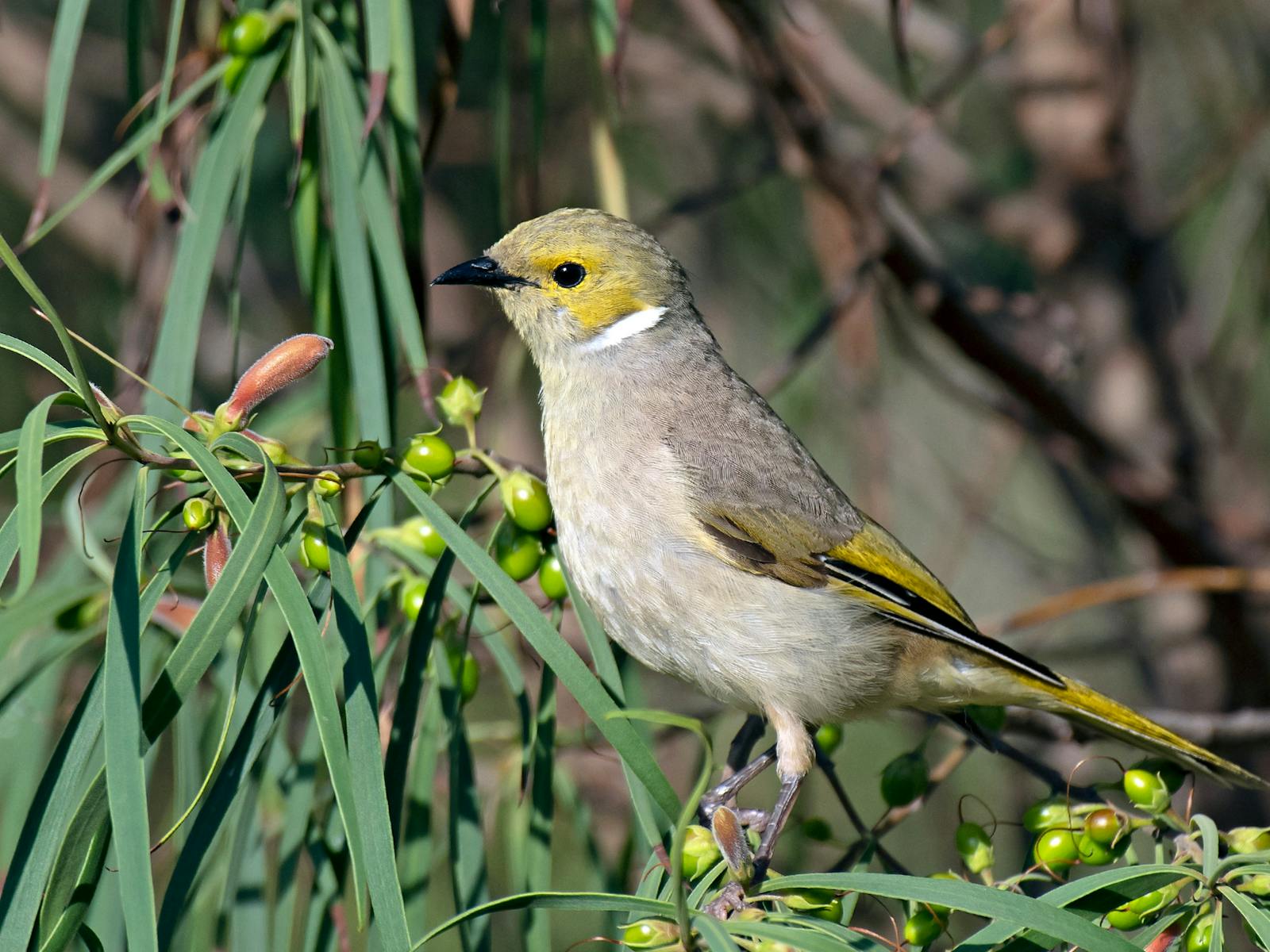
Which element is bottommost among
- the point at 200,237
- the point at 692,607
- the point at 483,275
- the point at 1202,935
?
the point at 1202,935

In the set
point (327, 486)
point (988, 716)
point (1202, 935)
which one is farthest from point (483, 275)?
point (1202, 935)

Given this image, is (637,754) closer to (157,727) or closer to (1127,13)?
(157,727)

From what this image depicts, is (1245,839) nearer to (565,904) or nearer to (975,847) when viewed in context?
(975,847)

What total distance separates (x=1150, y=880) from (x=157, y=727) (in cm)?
139

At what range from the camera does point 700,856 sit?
2002mm

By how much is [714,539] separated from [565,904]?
110 cm

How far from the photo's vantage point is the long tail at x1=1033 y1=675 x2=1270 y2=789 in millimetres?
2436

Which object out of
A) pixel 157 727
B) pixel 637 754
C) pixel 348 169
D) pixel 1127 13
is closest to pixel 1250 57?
pixel 1127 13

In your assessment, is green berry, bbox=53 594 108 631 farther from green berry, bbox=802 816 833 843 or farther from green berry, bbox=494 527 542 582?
green berry, bbox=802 816 833 843

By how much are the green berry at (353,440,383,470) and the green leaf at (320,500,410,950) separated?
89mm

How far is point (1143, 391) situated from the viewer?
4199 millimetres

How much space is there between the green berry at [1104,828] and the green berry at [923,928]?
299mm

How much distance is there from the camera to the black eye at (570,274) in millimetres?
2857

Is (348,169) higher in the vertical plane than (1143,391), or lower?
higher
